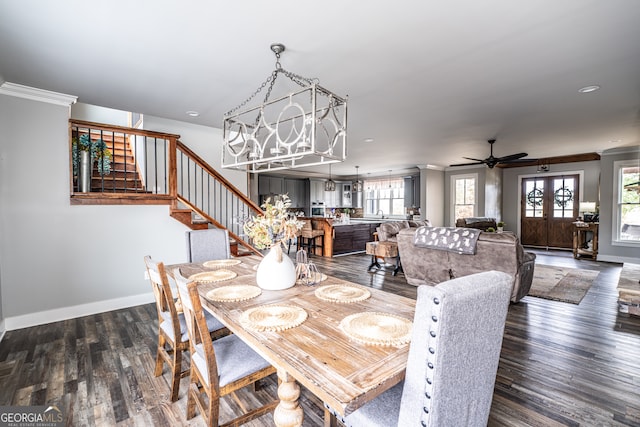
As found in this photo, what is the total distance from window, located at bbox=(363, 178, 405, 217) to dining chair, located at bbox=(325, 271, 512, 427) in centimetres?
978

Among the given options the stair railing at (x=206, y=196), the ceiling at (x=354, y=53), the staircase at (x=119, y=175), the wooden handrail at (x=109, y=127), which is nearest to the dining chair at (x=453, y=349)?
the ceiling at (x=354, y=53)

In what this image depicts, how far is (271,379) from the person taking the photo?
226 cm

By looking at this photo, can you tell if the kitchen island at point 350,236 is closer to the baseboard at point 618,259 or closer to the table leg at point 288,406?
the baseboard at point 618,259

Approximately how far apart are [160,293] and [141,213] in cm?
229

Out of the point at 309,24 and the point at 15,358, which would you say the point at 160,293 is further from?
the point at 309,24

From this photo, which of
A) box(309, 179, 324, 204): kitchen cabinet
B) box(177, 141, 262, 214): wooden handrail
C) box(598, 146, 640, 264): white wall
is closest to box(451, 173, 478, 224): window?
box(598, 146, 640, 264): white wall

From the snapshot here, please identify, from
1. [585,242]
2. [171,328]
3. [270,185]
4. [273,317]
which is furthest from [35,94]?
[585,242]

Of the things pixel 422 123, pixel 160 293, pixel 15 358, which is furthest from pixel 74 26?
pixel 422 123

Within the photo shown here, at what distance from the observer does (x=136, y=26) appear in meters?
2.13

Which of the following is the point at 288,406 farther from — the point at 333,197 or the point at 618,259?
the point at 333,197

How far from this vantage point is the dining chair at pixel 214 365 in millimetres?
1444

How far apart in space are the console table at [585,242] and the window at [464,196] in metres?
2.48

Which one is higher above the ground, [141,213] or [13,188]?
[13,188]

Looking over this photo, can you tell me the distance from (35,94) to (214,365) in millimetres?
3653
